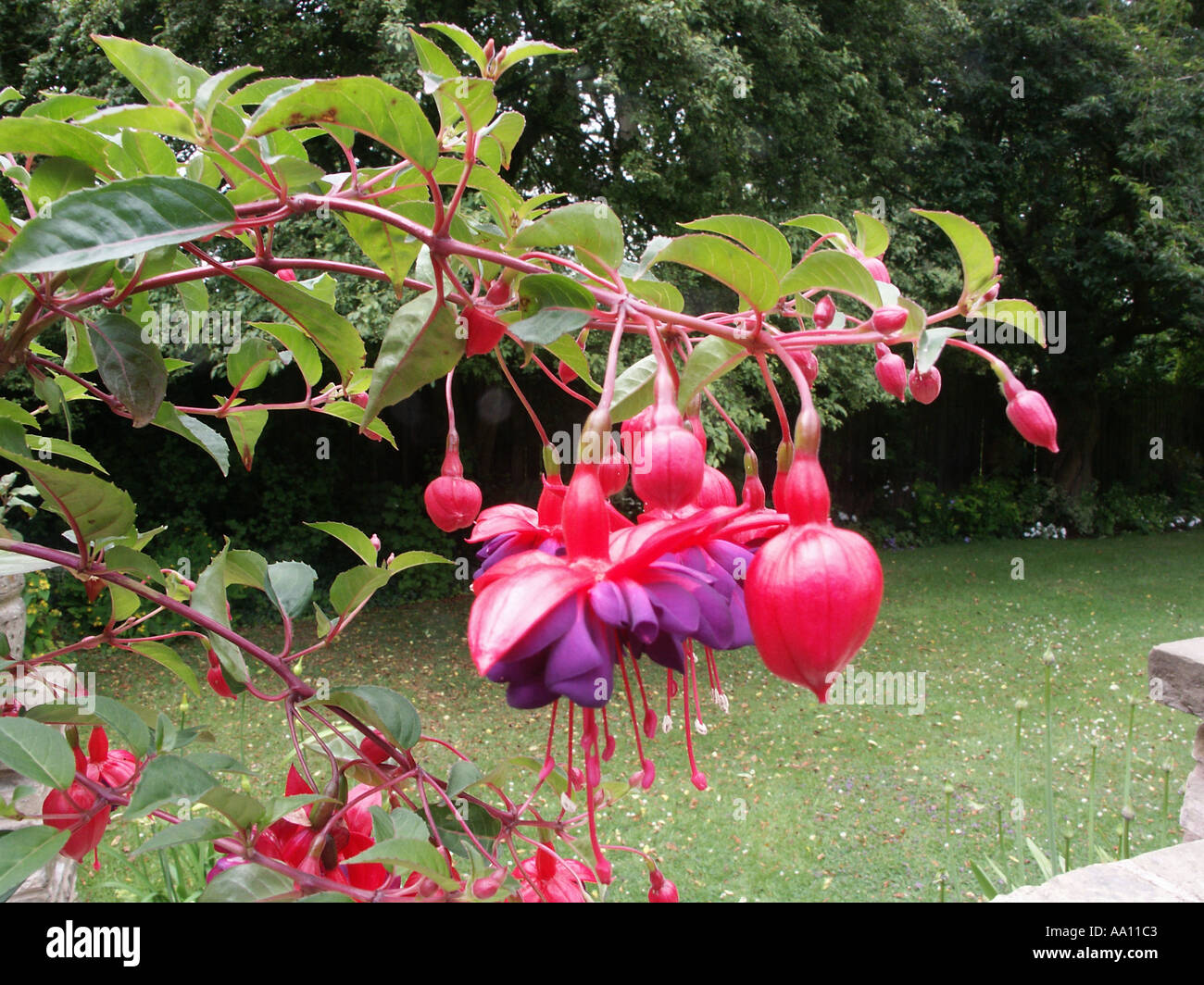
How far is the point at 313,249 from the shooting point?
293 centimetres

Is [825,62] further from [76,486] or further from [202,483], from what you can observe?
[76,486]

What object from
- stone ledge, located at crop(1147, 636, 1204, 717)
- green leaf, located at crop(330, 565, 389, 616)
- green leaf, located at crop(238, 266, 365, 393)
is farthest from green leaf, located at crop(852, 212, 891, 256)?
stone ledge, located at crop(1147, 636, 1204, 717)

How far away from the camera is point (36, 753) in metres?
0.44

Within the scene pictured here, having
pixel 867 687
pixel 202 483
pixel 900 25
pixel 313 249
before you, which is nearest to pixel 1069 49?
pixel 900 25

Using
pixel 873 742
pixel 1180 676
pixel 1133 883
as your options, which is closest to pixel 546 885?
pixel 1133 883

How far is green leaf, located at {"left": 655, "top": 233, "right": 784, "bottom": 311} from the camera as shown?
31cm

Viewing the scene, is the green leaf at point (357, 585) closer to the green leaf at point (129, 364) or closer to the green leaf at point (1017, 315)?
the green leaf at point (129, 364)

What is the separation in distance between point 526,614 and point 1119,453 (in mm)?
7519

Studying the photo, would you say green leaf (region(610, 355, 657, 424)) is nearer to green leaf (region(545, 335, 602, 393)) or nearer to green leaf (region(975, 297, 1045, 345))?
green leaf (region(545, 335, 602, 393))

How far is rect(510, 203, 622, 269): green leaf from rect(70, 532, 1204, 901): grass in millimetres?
1326

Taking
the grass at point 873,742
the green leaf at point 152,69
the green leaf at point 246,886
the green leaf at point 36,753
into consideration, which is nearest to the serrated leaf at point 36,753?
the green leaf at point 36,753

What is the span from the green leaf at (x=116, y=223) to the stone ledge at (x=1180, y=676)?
4.83 ft

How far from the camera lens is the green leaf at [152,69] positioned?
1.25ft

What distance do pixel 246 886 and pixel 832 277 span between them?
0.40m
